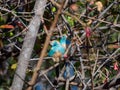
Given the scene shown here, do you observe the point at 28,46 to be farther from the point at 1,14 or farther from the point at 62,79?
the point at 1,14

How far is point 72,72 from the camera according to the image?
2.52 metres

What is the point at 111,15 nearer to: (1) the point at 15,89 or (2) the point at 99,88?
(2) the point at 99,88

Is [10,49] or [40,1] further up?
[40,1]

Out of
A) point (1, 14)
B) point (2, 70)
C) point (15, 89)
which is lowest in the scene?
point (2, 70)

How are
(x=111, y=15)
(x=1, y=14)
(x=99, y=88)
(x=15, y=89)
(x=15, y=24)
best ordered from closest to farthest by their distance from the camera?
(x=15, y=89) < (x=99, y=88) < (x=1, y=14) < (x=15, y=24) < (x=111, y=15)

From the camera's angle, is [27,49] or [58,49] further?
[58,49]

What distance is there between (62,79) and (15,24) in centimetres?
61

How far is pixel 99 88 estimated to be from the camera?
7.28ft

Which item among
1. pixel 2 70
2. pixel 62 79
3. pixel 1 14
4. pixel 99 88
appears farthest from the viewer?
pixel 2 70

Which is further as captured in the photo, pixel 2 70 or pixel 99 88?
pixel 2 70

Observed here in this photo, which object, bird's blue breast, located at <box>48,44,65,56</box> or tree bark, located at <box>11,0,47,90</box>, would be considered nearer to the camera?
tree bark, located at <box>11,0,47,90</box>

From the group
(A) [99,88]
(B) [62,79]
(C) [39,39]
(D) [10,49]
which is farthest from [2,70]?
(A) [99,88]

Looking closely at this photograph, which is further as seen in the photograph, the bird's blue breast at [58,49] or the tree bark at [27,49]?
the bird's blue breast at [58,49]

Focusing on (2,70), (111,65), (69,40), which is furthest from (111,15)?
(2,70)
